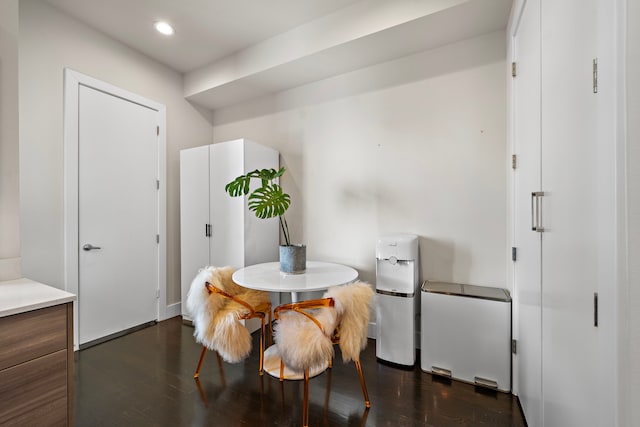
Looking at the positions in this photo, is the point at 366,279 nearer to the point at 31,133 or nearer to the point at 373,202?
the point at 373,202

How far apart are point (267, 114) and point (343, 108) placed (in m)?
0.99

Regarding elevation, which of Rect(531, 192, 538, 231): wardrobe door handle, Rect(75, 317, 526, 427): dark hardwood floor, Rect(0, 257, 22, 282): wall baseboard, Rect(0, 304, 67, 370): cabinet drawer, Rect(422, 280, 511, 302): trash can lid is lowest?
Rect(75, 317, 526, 427): dark hardwood floor

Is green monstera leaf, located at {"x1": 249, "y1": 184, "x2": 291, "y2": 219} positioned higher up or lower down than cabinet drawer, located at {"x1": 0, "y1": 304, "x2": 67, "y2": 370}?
higher up

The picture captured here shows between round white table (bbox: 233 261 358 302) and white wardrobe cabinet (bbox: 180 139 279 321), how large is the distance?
1.60 ft

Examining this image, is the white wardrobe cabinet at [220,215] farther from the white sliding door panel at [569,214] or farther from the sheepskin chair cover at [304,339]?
the white sliding door panel at [569,214]

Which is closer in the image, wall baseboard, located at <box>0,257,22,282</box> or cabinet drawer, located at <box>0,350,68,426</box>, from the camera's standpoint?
cabinet drawer, located at <box>0,350,68,426</box>

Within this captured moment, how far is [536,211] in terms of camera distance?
1.33 metres

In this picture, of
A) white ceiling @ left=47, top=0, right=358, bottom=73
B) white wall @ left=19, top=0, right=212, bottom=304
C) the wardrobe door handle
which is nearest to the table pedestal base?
the wardrobe door handle

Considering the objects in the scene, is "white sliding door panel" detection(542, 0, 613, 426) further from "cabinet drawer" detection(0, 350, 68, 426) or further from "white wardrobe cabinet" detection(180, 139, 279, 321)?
"white wardrobe cabinet" detection(180, 139, 279, 321)

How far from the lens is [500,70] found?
216cm

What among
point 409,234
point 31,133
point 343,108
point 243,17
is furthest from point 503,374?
point 31,133

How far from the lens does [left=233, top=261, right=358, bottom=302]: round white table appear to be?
70.9 inches

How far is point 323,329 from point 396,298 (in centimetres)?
83

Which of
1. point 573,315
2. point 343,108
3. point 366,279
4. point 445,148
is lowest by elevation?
point 366,279
